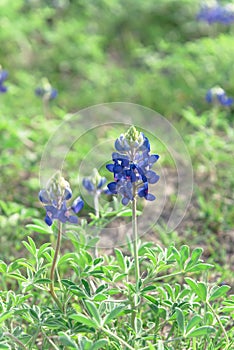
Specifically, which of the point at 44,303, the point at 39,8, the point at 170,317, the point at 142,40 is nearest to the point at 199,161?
the point at 44,303

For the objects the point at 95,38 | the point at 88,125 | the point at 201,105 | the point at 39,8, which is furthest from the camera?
the point at 39,8

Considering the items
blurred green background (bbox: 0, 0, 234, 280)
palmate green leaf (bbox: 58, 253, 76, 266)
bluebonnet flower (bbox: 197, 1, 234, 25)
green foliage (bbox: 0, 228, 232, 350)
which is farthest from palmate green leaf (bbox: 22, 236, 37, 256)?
bluebonnet flower (bbox: 197, 1, 234, 25)

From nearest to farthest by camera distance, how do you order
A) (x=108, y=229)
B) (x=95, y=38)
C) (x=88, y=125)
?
1. (x=108, y=229)
2. (x=88, y=125)
3. (x=95, y=38)

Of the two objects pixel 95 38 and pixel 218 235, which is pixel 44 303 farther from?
pixel 95 38

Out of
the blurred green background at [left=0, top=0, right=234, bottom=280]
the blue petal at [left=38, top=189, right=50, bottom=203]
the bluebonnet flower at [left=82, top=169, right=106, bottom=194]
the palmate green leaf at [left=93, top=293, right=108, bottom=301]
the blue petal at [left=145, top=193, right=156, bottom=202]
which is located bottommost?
the palmate green leaf at [left=93, top=293, right=108, bottom=301]

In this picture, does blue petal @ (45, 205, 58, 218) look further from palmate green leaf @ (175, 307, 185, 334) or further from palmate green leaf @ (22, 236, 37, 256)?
palmate green leaf @ (175, 307, 185, 334)

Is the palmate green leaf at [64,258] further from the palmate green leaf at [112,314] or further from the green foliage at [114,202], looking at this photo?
the palmate green leaf at [112,314]

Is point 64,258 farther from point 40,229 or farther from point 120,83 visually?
point 120,83
